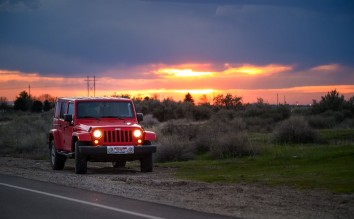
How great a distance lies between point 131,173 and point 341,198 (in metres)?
9.31

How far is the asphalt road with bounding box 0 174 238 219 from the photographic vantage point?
12.0 meters

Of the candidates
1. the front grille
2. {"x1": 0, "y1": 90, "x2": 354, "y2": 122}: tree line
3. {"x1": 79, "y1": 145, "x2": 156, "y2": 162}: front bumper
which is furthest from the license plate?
{"x1": 0, "y1": 90, "x2": 354, "y2": 122}: tree line

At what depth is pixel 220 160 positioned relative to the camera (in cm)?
2616

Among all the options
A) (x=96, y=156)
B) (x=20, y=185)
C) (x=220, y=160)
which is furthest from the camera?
(x=220, y=160)

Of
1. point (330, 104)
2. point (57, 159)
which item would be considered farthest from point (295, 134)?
point (330, 104)

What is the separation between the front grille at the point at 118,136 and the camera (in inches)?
807

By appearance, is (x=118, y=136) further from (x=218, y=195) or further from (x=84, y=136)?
(x=218, y=195)

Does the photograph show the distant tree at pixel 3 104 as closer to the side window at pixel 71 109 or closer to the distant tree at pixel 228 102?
the distant tree at pixel 228 102

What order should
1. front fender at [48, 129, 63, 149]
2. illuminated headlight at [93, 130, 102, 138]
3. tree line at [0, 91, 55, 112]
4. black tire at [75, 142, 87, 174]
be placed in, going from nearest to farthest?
illuminated headlight at [93, 130, 102, 138], black tire at [75, 142, 87, 174], front fender at [48, 129, 63, 149], tree line at [0, 91, 55, 112]

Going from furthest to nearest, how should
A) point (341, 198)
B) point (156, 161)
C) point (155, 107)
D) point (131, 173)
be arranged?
point (155, 107) → point (156, 161) → point (131, 173) → point (341, 198)

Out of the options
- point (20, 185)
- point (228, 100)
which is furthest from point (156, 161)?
point (228, 100)

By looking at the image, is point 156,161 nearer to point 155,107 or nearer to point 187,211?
point 187,211

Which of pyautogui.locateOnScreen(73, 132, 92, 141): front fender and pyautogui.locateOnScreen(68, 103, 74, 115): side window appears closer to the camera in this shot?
pyautogui.locateOnScreen(73, 132, 92, 141): front fender

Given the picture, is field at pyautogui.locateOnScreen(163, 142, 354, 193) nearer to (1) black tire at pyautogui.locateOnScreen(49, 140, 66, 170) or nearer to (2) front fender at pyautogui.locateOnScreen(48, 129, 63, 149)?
(1) black tire at pyautogui.locateOnScreen(49, 140, 66, 170)
